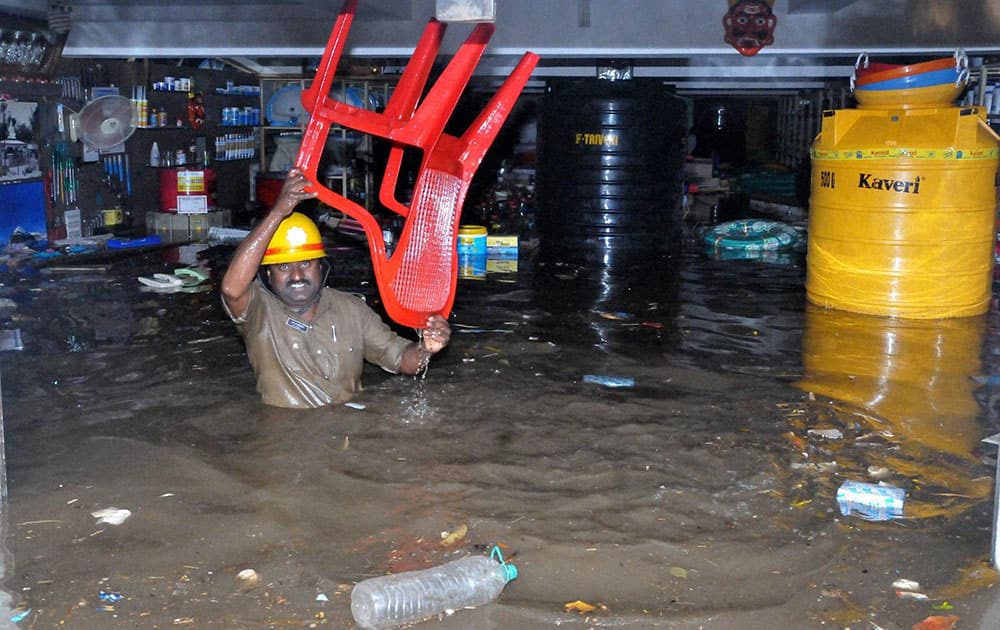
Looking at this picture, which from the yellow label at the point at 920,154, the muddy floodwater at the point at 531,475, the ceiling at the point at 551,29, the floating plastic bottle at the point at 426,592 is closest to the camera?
the floating plastic bottle at the point at 426,592

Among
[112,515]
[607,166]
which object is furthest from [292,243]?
[607,166]

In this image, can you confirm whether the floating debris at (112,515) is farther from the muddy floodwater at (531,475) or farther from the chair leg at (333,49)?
the chair leg at (333,49)

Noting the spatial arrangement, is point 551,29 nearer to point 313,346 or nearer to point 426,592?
point 313,346

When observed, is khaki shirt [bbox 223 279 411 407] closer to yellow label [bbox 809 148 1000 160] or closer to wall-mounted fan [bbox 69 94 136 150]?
yellow label [bbox 809 148 1000 160]

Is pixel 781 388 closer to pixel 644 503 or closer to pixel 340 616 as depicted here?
pixel 644 503

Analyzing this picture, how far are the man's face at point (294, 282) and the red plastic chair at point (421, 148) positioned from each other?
0.34 m

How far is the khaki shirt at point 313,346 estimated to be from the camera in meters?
4.39

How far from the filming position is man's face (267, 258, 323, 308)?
4363 millimetres

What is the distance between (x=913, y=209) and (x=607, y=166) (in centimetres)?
408

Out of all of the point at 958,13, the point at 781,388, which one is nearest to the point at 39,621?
the point at 781,388

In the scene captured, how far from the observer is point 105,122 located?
31.6ft

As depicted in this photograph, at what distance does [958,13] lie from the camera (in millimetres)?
7422

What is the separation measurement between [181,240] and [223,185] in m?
2.82

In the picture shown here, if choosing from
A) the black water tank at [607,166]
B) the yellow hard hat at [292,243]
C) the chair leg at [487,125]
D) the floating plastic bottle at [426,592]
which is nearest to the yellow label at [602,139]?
the black water tank at [607,166]
